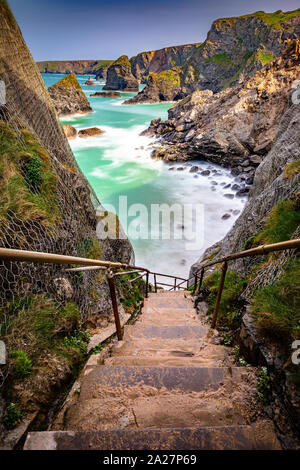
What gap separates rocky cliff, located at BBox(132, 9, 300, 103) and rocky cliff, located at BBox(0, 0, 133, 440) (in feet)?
264

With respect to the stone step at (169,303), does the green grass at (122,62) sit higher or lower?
higher

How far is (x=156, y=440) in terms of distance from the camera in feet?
4.64

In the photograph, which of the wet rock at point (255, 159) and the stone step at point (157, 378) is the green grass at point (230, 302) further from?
the wet rock at point (255, 159)

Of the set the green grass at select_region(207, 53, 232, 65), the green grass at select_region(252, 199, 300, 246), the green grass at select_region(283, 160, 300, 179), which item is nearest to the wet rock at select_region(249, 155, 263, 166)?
the green grass at select_region(283, 160, 300, 179)

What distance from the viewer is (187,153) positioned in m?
29.3

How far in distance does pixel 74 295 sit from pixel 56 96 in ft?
209

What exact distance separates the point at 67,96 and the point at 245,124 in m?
47.4

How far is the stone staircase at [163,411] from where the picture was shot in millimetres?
1412

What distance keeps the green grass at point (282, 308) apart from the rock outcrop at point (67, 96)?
6126cm

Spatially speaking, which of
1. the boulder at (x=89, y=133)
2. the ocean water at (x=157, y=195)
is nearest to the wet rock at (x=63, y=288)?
the ocean water at (x=157, y=195)

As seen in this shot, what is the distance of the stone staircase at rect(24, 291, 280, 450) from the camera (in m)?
1.41

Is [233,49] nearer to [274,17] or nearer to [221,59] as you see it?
[221,59]
